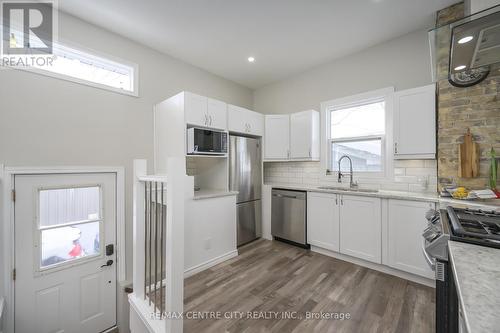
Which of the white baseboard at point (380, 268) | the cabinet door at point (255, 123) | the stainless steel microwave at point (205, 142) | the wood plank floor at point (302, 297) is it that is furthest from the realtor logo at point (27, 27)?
the white baseboard at point (380, 268)

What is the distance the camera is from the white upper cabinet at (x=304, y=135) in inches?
136

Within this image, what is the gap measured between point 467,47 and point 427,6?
55.3 inches

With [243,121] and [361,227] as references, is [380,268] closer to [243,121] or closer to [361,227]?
[361,227]

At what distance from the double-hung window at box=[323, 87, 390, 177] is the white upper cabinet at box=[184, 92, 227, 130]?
185 centimetres

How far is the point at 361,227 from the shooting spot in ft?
8.69

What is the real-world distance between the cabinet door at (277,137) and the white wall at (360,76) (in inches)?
17.6

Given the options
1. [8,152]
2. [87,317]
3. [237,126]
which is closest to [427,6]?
[237,126]

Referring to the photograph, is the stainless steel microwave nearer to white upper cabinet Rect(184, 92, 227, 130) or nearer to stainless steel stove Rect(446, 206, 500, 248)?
white upper cabinet Rect(184, 92, 227, 130)

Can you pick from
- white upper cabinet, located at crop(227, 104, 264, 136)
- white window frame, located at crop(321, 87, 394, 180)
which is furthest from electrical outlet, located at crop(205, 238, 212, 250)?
white window frame, located at crop(321, 87, 394, 180)

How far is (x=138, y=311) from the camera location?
156 cm

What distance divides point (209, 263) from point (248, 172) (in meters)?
1.54

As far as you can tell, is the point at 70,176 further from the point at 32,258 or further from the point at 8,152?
the point at 32,258

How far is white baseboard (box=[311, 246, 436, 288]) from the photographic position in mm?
2242

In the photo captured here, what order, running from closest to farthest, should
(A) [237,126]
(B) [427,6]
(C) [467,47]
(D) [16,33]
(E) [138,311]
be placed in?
(C) [467,47]
(E) [138,311]
(D) [16,33]
(B) [427,6]
(A) [237,126]
